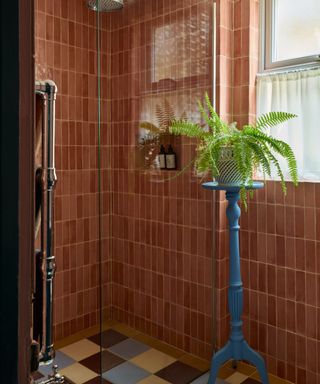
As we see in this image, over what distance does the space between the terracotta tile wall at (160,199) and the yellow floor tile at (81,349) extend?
42cm

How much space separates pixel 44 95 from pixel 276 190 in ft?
5.18

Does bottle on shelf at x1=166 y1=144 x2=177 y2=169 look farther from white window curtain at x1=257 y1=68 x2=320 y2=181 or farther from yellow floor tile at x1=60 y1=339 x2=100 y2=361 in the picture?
yellow floor tile at x1=60 y1=339 x2=100 y2=361

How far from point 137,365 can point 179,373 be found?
232 mm

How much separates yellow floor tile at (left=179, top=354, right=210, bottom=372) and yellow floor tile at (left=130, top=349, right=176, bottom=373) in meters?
0.07

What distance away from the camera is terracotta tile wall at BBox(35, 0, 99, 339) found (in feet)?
8.06

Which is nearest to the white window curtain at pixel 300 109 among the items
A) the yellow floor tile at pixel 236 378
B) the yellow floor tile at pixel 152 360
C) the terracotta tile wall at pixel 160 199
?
the terracotta tile wall at pixel 160 199

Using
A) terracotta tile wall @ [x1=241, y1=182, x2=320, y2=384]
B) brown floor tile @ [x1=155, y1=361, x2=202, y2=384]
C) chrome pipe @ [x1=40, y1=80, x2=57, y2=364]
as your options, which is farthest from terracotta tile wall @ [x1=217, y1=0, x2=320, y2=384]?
chrome pipe @ [x1=40, y1=80, x2=57, y2=364]

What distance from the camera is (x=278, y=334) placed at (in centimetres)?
212

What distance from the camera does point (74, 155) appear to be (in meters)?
2.58

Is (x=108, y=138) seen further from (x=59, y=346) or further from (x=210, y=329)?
(x=59, y=346)

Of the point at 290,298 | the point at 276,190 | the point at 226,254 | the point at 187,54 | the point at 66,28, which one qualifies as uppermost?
the point at 66,28

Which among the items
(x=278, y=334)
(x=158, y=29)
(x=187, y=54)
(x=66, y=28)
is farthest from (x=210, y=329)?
(x=66, y=28)

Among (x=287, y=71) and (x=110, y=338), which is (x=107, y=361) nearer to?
(x=110, y=338)
